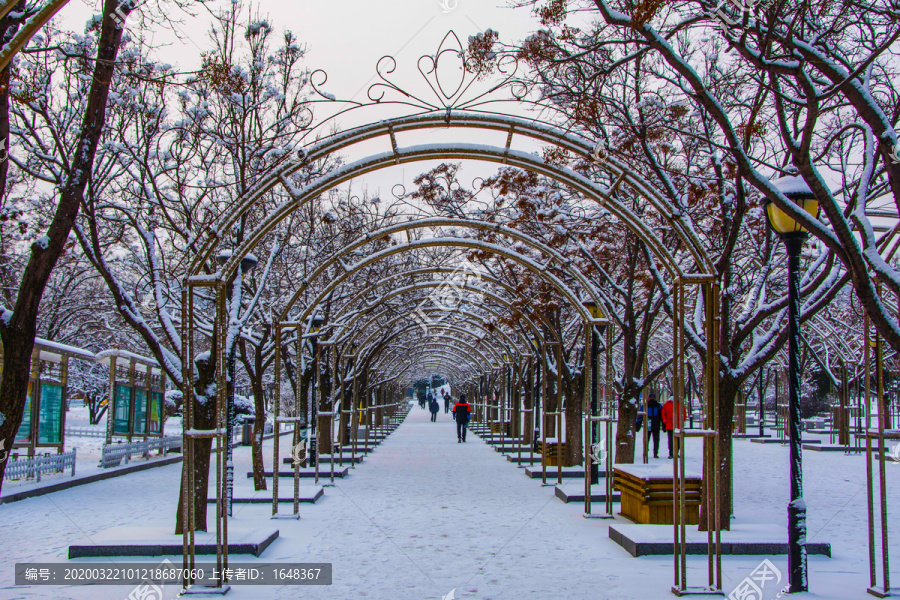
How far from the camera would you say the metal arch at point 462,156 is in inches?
259

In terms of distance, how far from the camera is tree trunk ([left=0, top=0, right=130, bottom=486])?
203 inches

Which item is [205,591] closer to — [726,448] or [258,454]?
[726,448]

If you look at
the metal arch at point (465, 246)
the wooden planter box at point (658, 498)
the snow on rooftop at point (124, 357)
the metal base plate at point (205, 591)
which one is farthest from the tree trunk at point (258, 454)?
the snow on rooftop at point (124, 357)

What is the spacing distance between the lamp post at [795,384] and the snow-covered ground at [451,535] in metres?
0.34

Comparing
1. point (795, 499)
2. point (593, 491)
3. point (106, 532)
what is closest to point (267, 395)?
point (593, 491)

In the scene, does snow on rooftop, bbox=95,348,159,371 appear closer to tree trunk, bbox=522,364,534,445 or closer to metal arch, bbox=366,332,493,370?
metal arch, bbox=366,332,493,370

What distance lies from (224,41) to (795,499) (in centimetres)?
819

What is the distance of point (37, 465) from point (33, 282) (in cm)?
946

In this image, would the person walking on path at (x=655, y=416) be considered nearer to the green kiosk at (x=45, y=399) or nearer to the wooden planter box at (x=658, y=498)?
Result: the wooden planter box at (x=658, y=498)

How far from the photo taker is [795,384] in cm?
663

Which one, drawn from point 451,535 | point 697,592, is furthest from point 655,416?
point 697,592

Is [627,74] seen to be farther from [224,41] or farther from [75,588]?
[75,588]

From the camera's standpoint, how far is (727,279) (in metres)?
9.17

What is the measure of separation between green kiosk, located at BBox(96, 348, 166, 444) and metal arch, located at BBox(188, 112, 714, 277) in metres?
12.2
